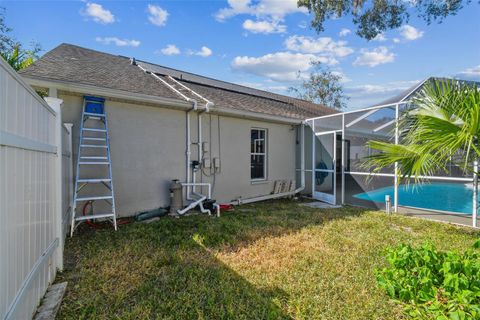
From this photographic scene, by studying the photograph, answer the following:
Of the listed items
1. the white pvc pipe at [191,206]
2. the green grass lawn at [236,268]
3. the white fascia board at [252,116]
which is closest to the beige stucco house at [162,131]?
the white fascia board at [252,116]

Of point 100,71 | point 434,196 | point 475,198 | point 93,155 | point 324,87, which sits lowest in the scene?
point 434,196

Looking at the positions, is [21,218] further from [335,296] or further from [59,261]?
[335,296]

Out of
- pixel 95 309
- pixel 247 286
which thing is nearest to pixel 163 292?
pixel 95 309

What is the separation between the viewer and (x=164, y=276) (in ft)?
10.3

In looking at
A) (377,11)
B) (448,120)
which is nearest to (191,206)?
(448,120)

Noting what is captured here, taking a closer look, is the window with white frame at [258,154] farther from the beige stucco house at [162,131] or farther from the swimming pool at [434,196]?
the swimming pool at [434,196]

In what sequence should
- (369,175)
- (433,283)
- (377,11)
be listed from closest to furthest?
(433,283)
(369,175)
(377,11)

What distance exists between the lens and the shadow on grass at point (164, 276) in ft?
8.13

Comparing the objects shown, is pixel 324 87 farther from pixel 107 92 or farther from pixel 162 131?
pixel 107 92

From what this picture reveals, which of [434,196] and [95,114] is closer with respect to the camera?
[95,114]

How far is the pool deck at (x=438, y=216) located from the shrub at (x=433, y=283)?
3.78 m

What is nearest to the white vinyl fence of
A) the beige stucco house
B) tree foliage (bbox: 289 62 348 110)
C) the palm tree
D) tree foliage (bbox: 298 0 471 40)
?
the beige stucco house

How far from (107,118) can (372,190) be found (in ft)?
23.6

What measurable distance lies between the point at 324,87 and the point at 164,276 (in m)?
27.5
